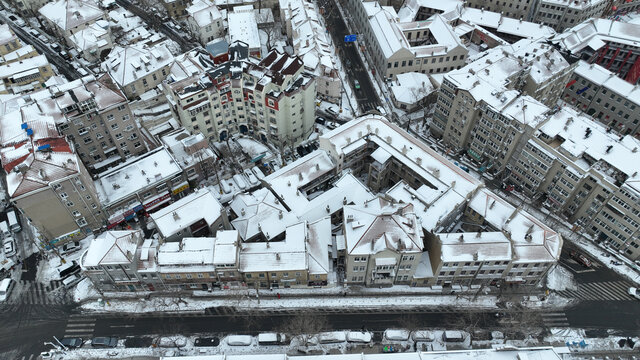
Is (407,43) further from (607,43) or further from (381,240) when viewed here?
(381,240)

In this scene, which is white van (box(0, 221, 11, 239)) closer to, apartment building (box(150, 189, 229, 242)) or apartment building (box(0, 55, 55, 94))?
apartment building (box(150, 189, 229, 242))

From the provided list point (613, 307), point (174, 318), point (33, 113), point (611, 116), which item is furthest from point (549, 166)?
point (33, 113)

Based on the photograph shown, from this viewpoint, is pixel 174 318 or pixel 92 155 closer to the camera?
pixel 174 318

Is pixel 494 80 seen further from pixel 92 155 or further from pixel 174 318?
pixel 92 155

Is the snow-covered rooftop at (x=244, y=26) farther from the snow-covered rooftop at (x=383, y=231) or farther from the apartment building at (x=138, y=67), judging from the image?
the snow-covered rooftop at (x=383, y=231)

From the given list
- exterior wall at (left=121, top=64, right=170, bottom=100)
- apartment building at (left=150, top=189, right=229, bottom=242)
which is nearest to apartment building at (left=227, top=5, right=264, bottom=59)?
exterior wall at (left=121, top=64, right=170, bottom=100)
